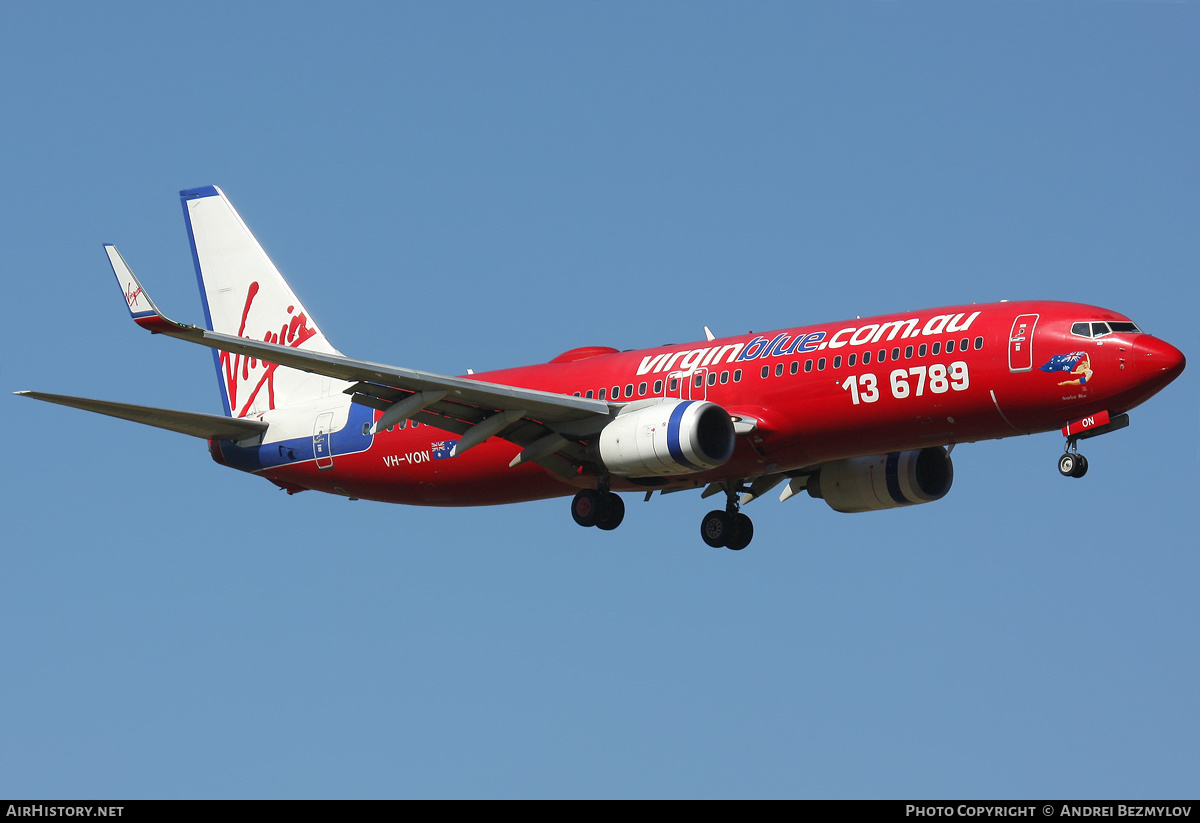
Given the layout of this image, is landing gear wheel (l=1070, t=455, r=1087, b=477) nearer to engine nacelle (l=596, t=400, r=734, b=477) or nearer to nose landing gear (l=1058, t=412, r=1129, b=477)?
nose landing gear (l=1058, t=412, r=1129, b=477)

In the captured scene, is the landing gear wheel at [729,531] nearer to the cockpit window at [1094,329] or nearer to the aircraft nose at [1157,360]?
the cockpit window at [1094,329]

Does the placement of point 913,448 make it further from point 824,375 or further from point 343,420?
point 343,420

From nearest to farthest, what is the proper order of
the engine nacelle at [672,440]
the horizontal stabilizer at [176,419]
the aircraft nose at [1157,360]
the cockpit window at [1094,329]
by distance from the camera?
the aircraft nose at [1157,360], the cockpit window at [1094,329], the engine nacelle at [672,440], the horizontal stabilizer at [176,419]

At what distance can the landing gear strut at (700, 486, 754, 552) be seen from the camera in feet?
155

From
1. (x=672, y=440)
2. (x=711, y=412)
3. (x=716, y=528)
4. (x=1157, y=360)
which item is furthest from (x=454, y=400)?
(x=1157, y=360)

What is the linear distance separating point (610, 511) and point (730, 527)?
475cm

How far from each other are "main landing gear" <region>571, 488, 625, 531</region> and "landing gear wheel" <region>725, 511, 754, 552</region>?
4428 millimetres

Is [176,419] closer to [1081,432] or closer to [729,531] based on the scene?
[729,531]

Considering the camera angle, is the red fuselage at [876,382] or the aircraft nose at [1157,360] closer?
the aircraft nose at [1157,360]

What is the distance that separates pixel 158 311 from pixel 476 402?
8.74 metres

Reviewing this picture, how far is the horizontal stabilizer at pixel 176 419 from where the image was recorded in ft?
136

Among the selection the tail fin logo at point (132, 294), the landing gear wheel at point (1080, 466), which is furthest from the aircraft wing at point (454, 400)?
the landing gear wheel at point (1080, 466)

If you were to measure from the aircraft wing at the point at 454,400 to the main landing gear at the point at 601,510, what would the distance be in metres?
1.29
